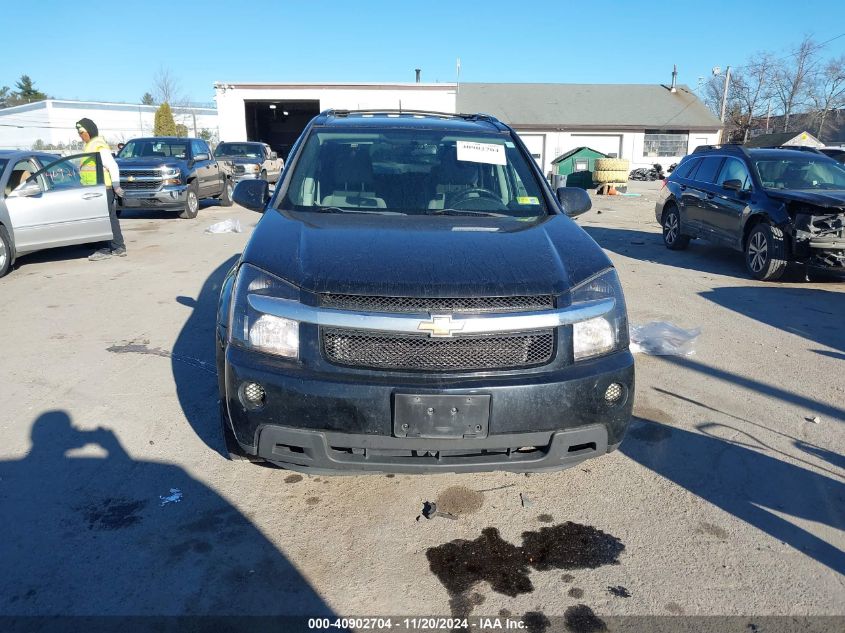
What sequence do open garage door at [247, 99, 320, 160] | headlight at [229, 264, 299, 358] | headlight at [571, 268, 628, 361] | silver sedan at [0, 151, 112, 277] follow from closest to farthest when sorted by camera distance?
1. headlight at [229, 264, 299, 358]
2. headlight at [571, 268, 628, 361]
3. silver sedan at [0, 151, 112, 277]
4. open garage door at [247, 99, 320, 160]

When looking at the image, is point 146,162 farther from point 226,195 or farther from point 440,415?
point 440,415

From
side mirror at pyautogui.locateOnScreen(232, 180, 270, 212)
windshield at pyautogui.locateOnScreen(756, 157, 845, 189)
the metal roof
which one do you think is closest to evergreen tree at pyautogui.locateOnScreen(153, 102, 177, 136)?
the metal roof

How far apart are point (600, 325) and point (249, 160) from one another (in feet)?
63.5

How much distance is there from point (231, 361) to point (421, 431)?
866mm

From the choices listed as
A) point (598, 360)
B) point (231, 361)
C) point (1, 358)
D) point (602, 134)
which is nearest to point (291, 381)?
point (231, 361)

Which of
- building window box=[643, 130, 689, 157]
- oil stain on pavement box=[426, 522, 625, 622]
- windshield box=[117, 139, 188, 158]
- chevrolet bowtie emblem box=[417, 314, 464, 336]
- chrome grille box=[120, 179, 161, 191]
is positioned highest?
building window box=[643, 130, 689, 157]

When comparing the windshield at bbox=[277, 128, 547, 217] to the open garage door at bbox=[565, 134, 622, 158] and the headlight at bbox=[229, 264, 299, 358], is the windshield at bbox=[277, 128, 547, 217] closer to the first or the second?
the headlight at bbox=[229, 264, 299, 358]

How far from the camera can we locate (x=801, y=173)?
9.01 m

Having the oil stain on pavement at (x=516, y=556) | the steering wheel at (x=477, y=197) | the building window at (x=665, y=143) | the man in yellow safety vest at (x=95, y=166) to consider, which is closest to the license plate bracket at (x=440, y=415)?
the oil stain on pavement at (x=516, y=556)

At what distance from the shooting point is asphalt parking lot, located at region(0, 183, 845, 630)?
260 centimetres

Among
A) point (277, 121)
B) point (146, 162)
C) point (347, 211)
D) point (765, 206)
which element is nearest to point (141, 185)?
point (146, 162)

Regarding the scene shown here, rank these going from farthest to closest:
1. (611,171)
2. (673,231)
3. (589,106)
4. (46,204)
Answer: (589,106) → (611,171) → (673,231) → (46,204)

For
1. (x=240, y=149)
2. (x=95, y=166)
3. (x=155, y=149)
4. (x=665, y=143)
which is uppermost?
(x=665, y=143)

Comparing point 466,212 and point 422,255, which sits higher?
point 466,212
